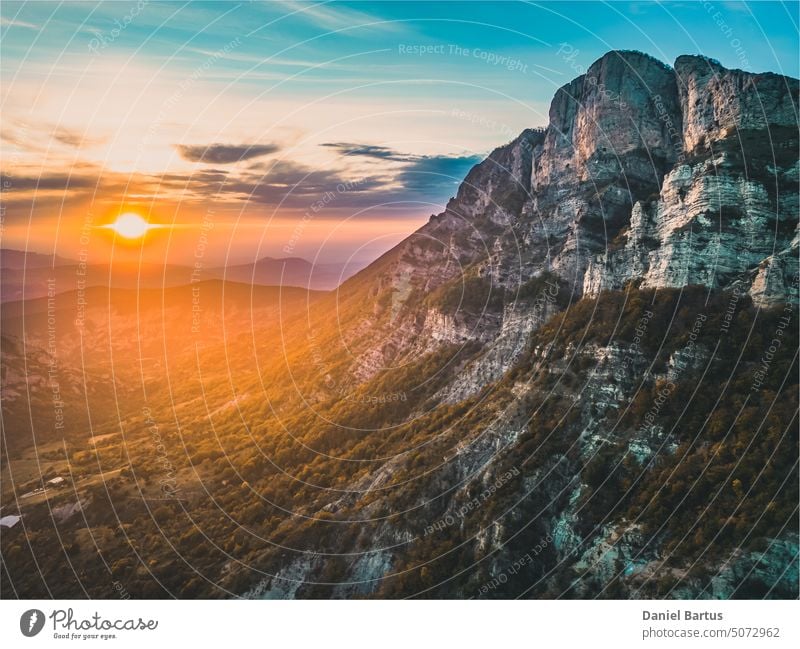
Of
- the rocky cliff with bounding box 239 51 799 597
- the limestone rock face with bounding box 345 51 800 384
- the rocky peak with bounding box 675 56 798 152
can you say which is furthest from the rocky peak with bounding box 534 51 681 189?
the rocky peak with bounding box 675 56 798 152

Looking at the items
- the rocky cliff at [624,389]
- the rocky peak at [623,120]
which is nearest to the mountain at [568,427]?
the rocky cliff at [624,389]

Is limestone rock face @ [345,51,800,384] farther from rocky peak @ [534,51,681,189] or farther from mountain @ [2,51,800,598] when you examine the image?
mountain @ [2,51,800,598]

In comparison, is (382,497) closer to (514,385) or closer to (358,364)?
(514,385)

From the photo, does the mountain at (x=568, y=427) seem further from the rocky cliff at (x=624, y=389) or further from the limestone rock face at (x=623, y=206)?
the limestone rock face at (x=623, y=206)

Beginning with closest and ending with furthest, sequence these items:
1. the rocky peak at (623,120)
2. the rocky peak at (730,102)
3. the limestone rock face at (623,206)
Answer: the limestone rock face at (623,206) < the rocky peak at (730,102) < the rocky peak at (623,120)

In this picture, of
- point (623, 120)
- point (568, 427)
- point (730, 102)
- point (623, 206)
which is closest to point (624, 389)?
point (568, 427)

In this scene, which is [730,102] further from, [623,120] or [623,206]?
[623,206]

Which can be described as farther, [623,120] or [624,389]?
[623,120]

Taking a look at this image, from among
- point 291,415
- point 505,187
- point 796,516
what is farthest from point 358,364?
point 796,516

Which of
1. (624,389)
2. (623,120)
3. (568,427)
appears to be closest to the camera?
(624,389)

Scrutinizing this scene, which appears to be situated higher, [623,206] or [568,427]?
[623,206]
